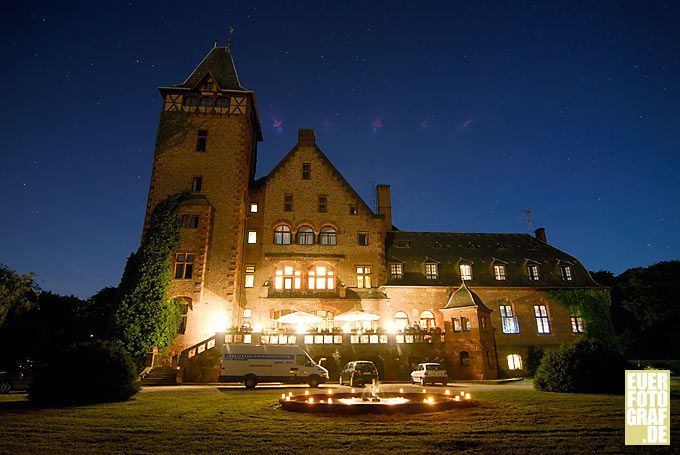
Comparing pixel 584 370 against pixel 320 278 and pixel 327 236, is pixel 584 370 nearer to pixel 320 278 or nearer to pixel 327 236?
pixel 320 278

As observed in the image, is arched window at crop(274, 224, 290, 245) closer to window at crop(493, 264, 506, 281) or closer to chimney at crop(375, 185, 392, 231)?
chimney at crop(375, 185, 392, 231)

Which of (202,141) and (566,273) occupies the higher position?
(202,141)

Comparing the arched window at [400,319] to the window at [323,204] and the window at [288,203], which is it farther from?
the window at [288,203]

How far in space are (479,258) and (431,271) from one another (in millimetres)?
5781

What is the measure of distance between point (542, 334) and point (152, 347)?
105 ft

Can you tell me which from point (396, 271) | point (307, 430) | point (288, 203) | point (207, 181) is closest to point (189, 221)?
point (207, 181)

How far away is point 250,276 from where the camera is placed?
36.0 meters

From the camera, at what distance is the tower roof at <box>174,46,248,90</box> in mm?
40438

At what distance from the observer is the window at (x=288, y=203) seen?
3819 cm

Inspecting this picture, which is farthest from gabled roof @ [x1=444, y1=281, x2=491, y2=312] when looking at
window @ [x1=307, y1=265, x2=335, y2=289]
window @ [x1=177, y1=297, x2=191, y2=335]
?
window @ [x1=177, y1=297, x2=191, y2=335]

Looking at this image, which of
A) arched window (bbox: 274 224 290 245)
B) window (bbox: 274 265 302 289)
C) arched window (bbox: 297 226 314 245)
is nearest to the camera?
window (bbox: 274 265 302 289)

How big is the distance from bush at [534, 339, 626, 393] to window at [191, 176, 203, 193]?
2953 centimetres

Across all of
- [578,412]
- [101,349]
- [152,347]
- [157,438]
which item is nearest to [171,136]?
[152,347]

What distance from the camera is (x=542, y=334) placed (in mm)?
36719
